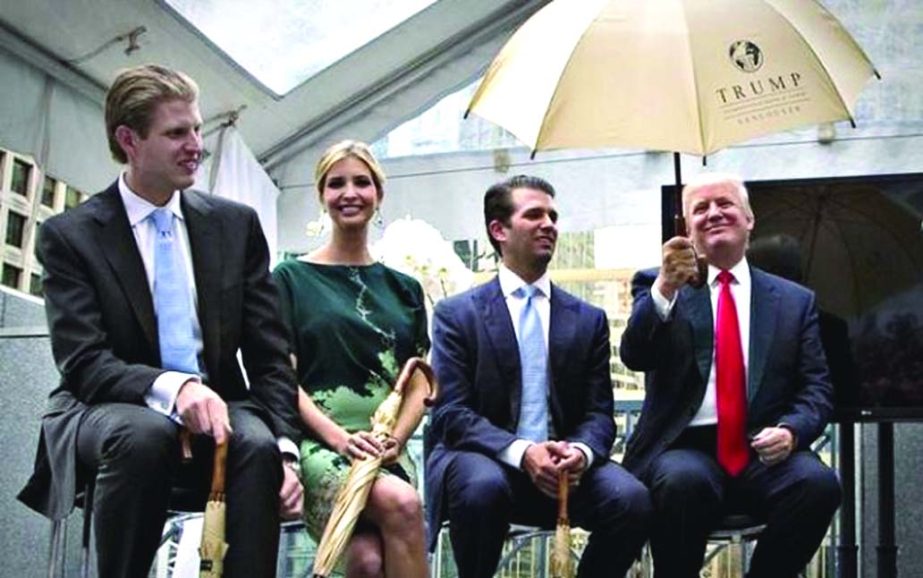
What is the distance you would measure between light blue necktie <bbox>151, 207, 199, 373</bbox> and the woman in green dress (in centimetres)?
40

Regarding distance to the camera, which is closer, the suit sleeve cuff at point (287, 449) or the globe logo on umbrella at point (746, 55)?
the suit sleeve cuff at point (287, 449)

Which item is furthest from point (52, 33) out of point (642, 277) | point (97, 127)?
point (642, 277)

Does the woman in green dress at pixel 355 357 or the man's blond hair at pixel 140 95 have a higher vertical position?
the man's blond hair at pixel 140 95

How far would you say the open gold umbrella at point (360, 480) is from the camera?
3.36 m

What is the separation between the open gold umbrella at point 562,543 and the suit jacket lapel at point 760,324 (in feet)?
1.96

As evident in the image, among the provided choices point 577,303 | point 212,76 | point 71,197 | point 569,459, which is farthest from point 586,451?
point 212,76

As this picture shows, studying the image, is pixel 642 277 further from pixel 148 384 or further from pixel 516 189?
pixel 148 384

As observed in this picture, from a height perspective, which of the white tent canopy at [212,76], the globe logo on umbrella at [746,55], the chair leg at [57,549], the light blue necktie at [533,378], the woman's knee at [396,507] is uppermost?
the white tent canopy at [212,76]

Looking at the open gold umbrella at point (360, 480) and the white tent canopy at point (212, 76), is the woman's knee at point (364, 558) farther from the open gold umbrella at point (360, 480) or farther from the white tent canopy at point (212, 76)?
the white tent canopy at point (212, 76)

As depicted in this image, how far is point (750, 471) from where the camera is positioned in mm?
3822

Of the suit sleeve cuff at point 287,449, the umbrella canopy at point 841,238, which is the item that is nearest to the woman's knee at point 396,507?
the suit sleeve cuff at point 287,449

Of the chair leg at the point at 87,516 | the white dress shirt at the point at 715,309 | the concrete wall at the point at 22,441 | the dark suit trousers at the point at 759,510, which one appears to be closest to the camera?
the chair leg at the point at 87,516

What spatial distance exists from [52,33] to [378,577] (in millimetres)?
2568

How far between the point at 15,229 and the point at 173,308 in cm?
225
